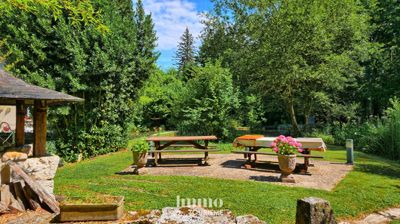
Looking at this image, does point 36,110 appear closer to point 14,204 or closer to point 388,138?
point 14,204

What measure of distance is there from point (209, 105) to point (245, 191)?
29.5ft

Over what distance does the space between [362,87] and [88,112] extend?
15.7 metres

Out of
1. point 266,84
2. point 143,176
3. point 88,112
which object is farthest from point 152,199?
point 266,84

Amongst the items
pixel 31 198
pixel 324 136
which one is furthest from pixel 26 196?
pixel 324 136

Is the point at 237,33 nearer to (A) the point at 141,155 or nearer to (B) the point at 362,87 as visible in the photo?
(B) the point at 362,87

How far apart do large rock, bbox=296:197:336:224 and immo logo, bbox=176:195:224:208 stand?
2.34m

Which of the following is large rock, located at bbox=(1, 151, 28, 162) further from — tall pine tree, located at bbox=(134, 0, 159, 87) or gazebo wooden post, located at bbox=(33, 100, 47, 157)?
tall pine tree, located at bbox=(134, 0, 159, 87)

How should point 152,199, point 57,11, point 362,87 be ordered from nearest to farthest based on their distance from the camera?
point 57,11 < point 152,199 < point 362,87

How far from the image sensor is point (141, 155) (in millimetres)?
7746

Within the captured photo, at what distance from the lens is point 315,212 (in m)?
2.83

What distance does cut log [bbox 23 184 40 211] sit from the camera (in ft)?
16.1

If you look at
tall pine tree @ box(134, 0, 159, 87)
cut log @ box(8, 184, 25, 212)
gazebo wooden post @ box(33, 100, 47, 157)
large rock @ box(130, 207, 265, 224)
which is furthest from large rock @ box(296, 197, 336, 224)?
tall pine tree @ box(134, 0, 159, 87)

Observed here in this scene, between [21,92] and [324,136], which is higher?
[21,92]

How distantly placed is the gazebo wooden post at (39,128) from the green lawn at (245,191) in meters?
0.96
